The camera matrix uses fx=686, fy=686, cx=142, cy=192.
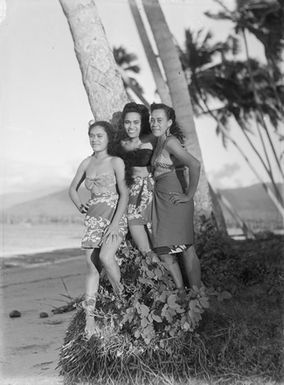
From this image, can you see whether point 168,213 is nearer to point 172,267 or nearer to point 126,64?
point 172,267

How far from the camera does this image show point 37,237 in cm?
2198

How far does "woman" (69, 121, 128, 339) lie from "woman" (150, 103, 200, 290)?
27 centimetres

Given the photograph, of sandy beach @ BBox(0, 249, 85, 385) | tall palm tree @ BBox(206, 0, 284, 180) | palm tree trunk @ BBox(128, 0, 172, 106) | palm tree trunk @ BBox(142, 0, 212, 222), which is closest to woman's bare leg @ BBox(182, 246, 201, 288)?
sandy beach @ BBox(0, 249, 85, 385)

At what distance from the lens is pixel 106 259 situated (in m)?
5.03

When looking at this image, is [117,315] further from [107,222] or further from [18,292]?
[18,292]

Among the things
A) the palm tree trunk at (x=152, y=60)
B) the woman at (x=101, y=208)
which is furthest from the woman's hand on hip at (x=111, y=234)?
the palm tree trunk at (x=152, y=60)

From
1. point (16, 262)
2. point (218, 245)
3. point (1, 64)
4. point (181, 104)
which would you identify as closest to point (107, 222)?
point (1, 64)

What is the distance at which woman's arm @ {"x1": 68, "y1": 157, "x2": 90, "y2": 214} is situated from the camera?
516cm

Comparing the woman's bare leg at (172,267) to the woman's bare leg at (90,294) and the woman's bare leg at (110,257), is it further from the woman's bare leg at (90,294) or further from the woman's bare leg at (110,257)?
the woman's bare leg at (90,294)

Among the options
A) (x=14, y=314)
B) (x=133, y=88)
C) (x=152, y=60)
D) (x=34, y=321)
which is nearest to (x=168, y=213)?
(x=34, y=321)

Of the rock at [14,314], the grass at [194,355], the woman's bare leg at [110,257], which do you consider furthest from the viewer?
the rock at [14,314]

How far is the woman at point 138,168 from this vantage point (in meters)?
5.18

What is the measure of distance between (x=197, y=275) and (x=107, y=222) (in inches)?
32.6

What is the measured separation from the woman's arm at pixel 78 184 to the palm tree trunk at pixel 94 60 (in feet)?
2.18
